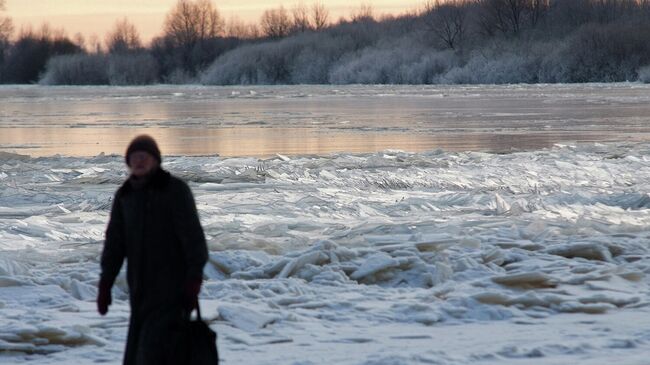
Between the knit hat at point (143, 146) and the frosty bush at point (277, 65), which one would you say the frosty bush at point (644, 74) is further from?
the knit hat at point (143, 146)

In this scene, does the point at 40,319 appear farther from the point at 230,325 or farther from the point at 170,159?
the point at 170,159

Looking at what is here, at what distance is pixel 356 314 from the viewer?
7.26 m

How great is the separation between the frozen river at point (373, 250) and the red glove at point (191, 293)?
1.43 m

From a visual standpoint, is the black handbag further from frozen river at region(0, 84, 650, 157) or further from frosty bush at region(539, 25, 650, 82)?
frosty bush at region(539, 25, 650, 82)

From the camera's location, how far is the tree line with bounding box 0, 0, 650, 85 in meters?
56.9

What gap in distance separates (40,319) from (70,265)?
66.0 inches

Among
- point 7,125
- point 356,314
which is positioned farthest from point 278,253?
point 7,125

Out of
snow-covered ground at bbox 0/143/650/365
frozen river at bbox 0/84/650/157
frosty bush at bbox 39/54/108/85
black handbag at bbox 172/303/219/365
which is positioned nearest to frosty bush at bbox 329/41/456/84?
frosty bush at bbox 39/54/108/85

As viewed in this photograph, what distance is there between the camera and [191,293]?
15.6 feet

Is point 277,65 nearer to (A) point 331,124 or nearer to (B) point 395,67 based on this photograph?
(B) point 395,67

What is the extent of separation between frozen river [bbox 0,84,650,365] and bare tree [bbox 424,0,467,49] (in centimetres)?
5357

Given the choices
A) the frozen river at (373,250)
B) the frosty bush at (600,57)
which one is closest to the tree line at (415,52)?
the frosty bush at (600,57)

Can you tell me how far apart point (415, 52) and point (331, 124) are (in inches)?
1697

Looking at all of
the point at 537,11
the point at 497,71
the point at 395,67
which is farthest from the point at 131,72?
the point at 537,11
